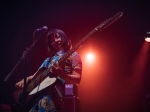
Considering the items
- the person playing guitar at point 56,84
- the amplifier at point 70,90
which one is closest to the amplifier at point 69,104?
the amplifier at point 70,90

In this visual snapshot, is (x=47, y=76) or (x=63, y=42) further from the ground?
(x=63, y=42)

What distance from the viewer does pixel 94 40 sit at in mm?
7102

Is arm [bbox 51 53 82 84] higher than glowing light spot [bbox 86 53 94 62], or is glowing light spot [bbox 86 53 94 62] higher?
glowing light spot [bbox 86 53 94 62]

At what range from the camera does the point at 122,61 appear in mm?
7055

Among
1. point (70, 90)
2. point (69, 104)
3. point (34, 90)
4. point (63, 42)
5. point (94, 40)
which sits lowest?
point (69, 104)

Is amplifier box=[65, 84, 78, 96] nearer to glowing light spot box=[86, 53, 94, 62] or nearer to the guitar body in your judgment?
the guitar body

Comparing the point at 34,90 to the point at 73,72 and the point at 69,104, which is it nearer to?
the point at 73,72

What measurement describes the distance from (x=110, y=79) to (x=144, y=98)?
1367 mm

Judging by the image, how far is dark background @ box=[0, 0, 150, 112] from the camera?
569 cm

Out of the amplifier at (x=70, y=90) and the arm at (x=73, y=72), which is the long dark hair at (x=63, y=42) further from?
the amplifier at (x=70, y=90)

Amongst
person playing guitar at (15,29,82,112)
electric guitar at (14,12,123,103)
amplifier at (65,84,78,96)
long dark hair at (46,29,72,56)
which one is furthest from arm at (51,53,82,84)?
amplifier at (65,84,78,96)

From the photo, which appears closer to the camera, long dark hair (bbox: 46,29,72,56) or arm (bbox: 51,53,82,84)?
arm (bbox: 51,53,82,84)

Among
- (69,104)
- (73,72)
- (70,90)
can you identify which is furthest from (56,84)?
(70,90)

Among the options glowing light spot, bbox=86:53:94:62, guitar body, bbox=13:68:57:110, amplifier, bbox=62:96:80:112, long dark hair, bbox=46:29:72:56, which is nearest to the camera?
guitar body, bbox=13:68:57:110
